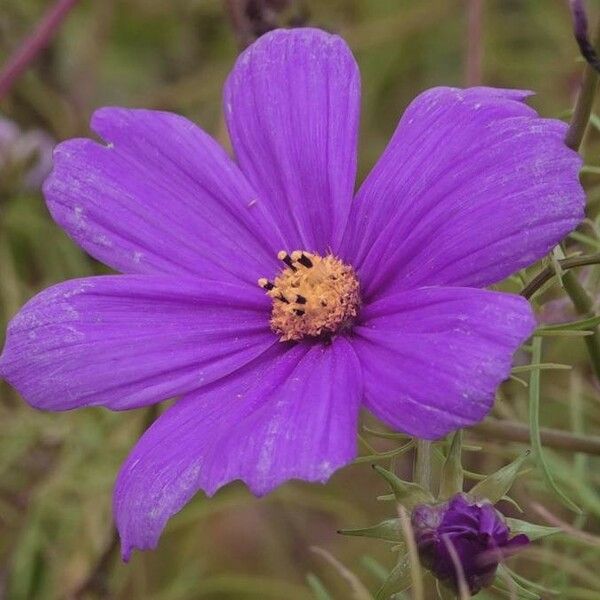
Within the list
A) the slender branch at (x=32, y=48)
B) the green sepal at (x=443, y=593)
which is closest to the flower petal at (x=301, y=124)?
the green sepal at (x=443, y=593)

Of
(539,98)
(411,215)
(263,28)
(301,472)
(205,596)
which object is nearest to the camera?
(301,472)

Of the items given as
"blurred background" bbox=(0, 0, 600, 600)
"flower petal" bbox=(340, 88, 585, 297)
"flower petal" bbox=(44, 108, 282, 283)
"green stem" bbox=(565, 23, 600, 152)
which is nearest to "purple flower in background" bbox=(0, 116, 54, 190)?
"blurred background" bbox=(0, 0, 600, 600)

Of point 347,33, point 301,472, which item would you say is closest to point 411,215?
point 301,472

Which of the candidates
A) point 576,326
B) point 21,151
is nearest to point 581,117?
point 576,326

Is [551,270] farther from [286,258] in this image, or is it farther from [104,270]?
[104,270]

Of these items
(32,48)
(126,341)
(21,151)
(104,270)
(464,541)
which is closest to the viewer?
(464,541)

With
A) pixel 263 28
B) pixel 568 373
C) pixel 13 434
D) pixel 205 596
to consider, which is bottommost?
pixel 205 596

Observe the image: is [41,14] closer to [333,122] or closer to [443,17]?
[443,17]
